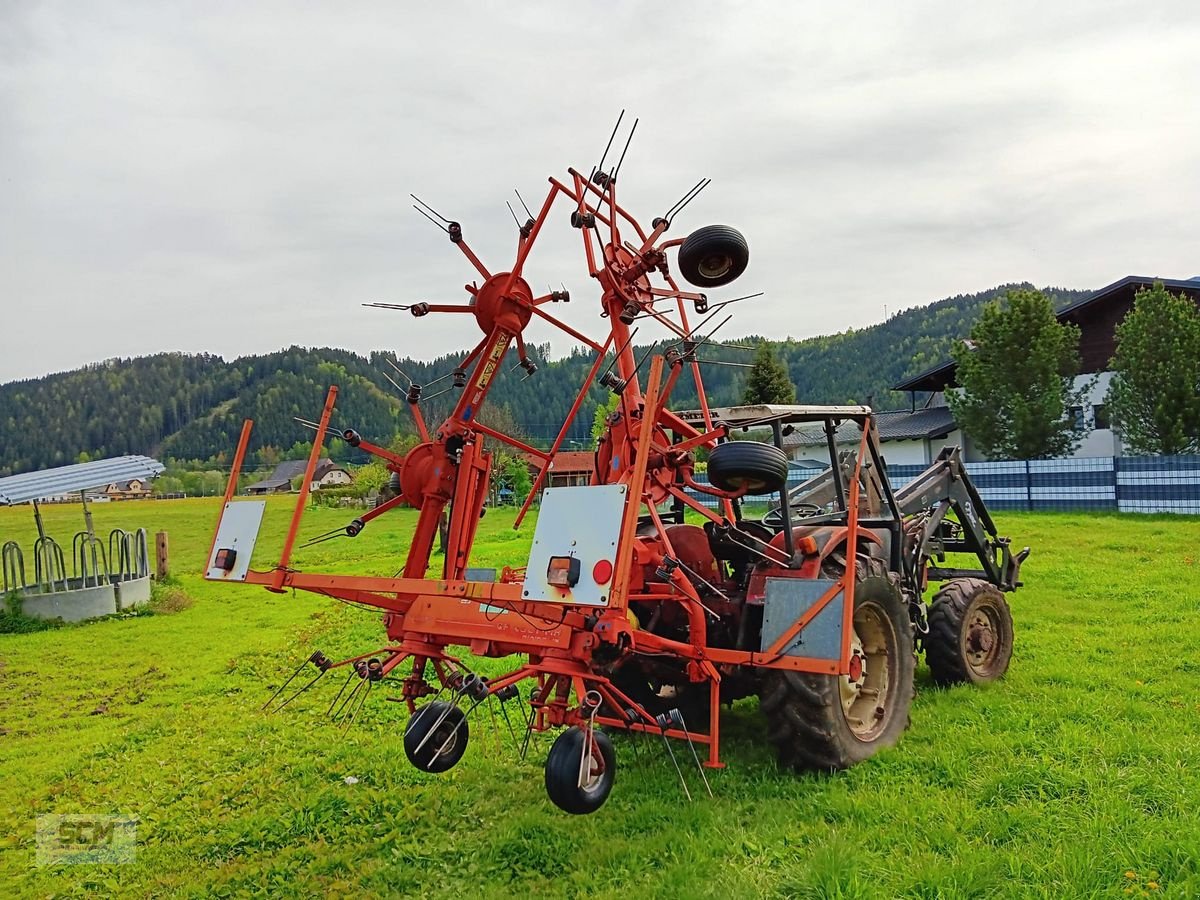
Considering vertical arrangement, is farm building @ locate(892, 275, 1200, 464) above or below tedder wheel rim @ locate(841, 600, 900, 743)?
above

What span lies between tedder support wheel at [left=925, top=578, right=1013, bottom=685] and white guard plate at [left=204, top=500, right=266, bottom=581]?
4.94 metres

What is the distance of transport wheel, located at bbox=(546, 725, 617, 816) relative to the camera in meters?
3.46

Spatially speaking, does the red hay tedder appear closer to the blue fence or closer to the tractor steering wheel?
the tractor steering wheel

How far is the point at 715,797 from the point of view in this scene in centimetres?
474

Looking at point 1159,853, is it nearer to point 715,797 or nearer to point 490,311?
point 715,797

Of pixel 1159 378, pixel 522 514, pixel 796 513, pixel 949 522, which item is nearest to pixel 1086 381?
pixel 1159 378

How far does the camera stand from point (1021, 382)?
82.3 ft

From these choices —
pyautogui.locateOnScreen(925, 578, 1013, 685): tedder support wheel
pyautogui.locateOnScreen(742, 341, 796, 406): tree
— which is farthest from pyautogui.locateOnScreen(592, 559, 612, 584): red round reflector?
pyautogui.locateOnScreen(742, 341, 796, 406): tree

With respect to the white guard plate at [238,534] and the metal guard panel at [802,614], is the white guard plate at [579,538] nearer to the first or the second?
the metal guard panel at [802,614]

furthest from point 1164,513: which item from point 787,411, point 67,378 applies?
point 67,378

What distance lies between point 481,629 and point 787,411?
2399 millimetres

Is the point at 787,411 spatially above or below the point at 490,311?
below

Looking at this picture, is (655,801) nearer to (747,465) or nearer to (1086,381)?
(747,465)

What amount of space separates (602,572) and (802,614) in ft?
4.74
